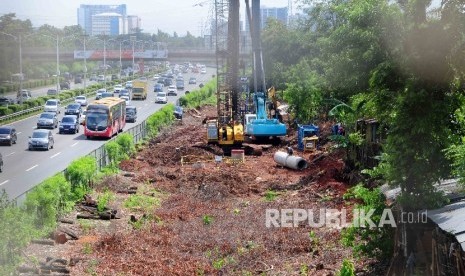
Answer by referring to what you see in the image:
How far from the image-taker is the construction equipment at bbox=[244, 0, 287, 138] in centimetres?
4628

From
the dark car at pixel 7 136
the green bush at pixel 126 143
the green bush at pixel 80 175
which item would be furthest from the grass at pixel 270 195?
the dark car at pixel 7 136

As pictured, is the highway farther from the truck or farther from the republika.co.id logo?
the truck

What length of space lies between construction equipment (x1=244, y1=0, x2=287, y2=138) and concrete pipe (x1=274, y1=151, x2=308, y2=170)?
7.73 meters

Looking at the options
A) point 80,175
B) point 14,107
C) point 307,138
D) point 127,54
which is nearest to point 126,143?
point 307,138

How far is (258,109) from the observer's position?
1964 inches

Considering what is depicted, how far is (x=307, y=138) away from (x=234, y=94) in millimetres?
10384

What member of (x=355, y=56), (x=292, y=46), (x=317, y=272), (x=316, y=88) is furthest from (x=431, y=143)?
(x=292, y=46)

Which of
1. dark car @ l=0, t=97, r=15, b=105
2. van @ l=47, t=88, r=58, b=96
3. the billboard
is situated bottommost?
van @ l=47, t=88, r=58, b=96

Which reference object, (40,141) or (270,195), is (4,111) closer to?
(40,141)

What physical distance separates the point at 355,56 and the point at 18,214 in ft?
72.0

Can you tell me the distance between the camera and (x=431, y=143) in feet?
54.2

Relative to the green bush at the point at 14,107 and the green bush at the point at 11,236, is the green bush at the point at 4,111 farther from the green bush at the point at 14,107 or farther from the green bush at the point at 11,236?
the green bush at the point at 11,236

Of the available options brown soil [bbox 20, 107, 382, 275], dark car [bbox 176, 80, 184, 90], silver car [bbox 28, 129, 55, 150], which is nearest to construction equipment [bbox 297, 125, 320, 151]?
brown soil [bbox 20, 107, 382, 275]

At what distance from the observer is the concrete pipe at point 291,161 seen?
36.5 metres
